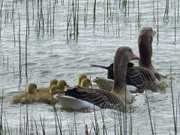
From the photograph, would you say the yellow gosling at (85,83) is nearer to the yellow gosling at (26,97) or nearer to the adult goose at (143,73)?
the adult goose at (143,73)

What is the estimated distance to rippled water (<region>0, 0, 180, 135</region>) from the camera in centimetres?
1012

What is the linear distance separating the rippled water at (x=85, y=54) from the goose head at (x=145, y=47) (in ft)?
0.85

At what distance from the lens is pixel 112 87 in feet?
38.1

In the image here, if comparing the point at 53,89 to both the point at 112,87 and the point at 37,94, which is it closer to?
the point at 37,94

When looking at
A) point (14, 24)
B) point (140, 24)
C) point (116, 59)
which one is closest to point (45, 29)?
point (14, 24)

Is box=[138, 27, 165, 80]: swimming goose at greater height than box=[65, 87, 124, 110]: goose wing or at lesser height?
greater

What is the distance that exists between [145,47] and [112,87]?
1.54 meters

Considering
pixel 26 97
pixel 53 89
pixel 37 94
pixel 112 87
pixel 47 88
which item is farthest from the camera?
pixel 112 87

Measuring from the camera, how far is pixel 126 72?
1177 cm

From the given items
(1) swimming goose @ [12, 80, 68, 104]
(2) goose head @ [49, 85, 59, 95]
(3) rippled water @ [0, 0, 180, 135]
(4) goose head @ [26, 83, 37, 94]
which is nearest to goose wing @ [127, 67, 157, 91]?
(3) rippled water @ [0, 0, 180, 135]

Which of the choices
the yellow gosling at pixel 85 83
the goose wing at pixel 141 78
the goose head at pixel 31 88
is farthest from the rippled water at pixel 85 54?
the yellow gosling at pixel 85 83

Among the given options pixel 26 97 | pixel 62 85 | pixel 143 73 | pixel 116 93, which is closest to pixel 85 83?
pixel 62 85

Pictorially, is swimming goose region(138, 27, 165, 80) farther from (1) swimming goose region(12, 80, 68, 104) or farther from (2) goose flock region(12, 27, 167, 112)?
(1) swimming goose region(12, 80, 68, 104)

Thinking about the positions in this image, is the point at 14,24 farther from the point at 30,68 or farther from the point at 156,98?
the point at 156,98
